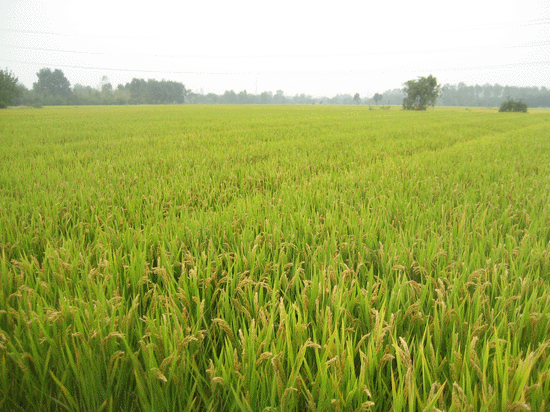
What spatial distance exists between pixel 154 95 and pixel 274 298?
392 feet

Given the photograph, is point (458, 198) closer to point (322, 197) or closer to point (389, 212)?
point (389, 212)

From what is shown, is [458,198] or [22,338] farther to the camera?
[458,198]

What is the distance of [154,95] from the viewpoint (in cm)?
10638

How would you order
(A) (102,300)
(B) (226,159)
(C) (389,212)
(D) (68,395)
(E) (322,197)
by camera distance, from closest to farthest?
(D) (68,395)
(A) (102,300)
(C) (389,212)
(E) (322,197)
(B) (226,159)

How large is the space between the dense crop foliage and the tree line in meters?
59.9

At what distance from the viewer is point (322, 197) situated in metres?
3.33

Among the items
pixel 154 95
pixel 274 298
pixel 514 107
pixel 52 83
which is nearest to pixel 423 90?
pixel 514 107

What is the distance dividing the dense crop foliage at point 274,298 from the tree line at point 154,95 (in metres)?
59.9

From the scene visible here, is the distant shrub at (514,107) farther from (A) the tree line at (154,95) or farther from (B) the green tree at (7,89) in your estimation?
(B) the green tree at (7,89)

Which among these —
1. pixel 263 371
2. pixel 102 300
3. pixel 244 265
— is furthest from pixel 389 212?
pixel 102 300

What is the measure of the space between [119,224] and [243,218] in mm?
1082

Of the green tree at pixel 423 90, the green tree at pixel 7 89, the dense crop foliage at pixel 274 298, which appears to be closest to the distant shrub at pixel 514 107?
the green tree at pixel 423 90

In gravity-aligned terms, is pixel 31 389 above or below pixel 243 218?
below

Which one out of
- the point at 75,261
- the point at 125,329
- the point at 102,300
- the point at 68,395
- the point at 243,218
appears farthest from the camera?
the point at 243,218
